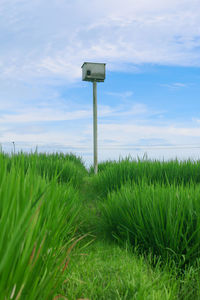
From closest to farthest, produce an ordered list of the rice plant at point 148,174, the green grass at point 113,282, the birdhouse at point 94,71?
the green grass at point 113,282
the rice plant at point 148,174
the birdhouse at point 94,71

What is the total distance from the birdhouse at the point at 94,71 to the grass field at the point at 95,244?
150 inches

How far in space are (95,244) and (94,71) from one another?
529 centimetres

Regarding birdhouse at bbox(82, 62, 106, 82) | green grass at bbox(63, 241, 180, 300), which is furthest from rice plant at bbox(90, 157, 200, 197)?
birdhouse at bbox(82, 62, 106, 82)

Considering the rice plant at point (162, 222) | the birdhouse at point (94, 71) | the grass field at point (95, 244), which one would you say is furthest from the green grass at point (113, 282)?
the birdhouse at point (94, 71)

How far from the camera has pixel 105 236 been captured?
328 cm

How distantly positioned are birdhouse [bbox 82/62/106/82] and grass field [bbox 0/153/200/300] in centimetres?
382

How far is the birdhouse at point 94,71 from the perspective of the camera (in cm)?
738

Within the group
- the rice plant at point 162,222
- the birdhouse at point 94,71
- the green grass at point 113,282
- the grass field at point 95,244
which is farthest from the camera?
the birdhouse at point 94,71

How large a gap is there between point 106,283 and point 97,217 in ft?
6.15

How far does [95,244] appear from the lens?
2912 mm

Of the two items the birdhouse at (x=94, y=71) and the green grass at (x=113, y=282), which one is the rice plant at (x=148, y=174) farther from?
the birdhouse at (x=94, y=71)

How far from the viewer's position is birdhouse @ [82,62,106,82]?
7.38 m

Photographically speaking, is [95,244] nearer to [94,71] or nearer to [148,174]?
[148,174]

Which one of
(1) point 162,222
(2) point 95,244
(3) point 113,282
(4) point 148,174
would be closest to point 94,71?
(4) point 148,174
